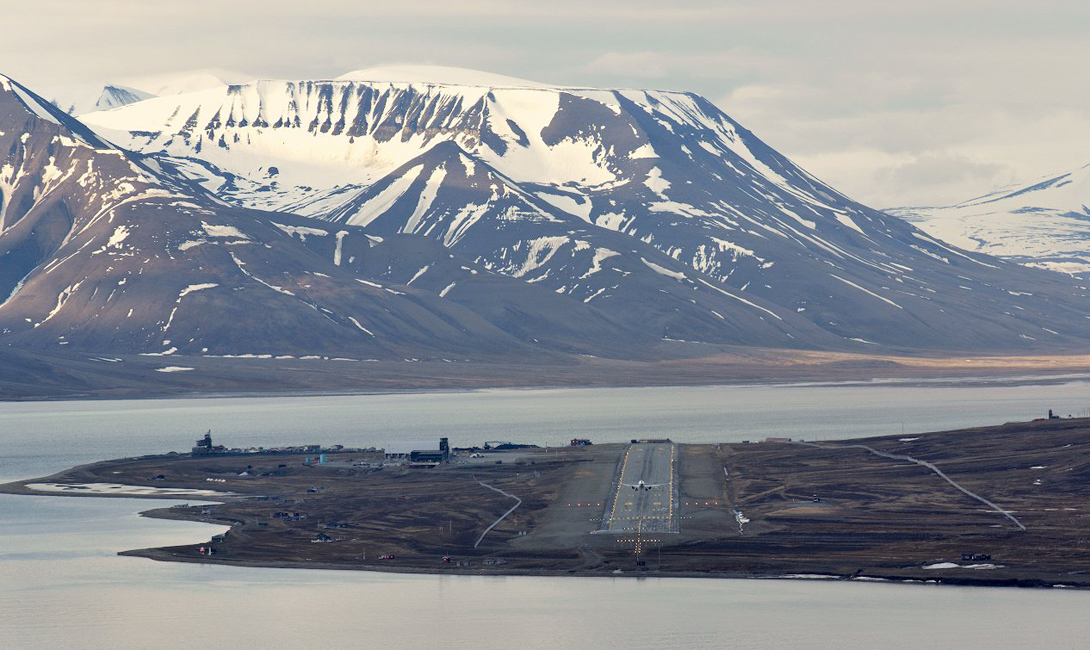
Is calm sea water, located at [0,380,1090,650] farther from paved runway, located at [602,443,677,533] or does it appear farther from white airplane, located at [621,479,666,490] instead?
white airplane, located at [621,479,666,490]

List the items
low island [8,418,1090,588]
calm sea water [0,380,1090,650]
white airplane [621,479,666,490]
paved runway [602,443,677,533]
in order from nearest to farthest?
calm sea water [0,380,1090,650]
low island [8,418,1090,588]
paved runway [602,443,677,533]
white airplane [621,479,666,490]

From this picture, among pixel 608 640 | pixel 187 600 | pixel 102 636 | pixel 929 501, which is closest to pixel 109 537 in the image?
pixel 187 600

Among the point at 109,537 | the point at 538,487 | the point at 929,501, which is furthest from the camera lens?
the point at 538,487

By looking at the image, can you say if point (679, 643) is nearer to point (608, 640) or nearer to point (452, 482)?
point (608, 640)

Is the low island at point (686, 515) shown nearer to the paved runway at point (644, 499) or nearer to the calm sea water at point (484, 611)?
the paved runway at point (644, 499)

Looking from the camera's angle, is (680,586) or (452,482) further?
(452,482)

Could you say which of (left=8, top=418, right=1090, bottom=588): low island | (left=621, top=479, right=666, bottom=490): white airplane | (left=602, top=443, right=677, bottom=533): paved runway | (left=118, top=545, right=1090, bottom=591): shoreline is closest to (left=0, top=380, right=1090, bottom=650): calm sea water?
(left=118, top=545, right=1090, bottom=591): shoreline

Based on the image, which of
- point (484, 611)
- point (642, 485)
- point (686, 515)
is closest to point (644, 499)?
point (642, 485)

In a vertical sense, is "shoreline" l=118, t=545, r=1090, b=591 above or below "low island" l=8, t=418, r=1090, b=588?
below
